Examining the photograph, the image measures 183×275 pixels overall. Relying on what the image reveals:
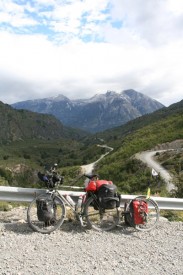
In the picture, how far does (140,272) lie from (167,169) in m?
45.1

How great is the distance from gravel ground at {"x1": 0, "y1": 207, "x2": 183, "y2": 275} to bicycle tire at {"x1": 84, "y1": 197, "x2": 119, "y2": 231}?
0.19m

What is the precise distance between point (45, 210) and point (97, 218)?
1.40 meters

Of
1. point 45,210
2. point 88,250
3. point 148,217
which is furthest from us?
point 148,217

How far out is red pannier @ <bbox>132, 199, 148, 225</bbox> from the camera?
28.9 ft

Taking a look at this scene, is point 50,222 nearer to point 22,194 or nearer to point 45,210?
point 45,210

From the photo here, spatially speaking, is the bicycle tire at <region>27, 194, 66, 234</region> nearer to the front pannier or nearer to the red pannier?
the front pannier

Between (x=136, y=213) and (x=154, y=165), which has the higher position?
(x=154, y=165)

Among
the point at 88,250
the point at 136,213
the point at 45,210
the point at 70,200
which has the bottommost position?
the point at 88,250

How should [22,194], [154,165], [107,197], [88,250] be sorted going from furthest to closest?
[154,165] → [22,194] → [107,197] → [88,250]

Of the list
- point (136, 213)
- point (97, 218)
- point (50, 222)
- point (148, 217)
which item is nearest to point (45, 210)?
point (50, 222)

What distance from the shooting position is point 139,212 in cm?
890

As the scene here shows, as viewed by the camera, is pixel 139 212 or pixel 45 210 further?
pixel 139 212

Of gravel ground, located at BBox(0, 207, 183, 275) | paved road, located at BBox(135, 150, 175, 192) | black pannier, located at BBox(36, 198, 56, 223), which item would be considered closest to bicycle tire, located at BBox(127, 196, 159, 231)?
gravel ground, located at BBox(0, 207, 183, 275)

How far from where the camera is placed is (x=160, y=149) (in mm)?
74125
